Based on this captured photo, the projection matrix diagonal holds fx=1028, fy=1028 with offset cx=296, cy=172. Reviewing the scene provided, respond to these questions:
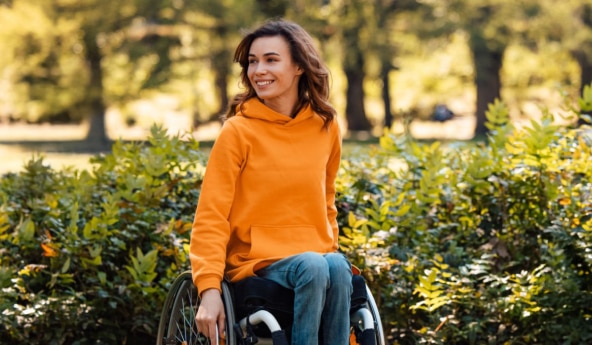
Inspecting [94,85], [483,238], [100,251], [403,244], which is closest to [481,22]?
[94,85]

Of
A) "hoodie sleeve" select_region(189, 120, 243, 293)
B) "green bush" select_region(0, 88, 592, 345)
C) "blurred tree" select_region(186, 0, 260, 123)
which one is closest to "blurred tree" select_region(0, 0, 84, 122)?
"blurred tree" select_region(186, 0, 260, 123)

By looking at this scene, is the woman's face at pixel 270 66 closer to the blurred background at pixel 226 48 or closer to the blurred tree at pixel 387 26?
the blurred background at pixel 226 48

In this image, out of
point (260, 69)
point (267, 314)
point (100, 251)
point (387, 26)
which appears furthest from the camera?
point (387, 26)

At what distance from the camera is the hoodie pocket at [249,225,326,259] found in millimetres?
3172

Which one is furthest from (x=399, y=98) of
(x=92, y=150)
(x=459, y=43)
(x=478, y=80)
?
(x=92, y=150)

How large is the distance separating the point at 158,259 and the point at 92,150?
15451 mm

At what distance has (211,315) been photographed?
118 inches

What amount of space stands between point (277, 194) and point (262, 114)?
0.89 ft

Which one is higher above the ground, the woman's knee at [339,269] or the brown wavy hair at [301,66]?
the brown wavy hair at [301,66]

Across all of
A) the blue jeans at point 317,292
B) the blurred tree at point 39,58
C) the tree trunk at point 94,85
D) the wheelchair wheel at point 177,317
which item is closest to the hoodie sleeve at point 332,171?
the blue jeans at point 317,292

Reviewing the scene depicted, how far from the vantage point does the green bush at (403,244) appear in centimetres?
416

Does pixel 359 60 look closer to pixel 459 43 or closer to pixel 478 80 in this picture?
pixel 478 80

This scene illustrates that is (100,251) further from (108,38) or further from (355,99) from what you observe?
(355,99)

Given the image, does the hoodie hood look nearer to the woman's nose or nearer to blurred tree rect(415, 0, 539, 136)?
the woman's nose
